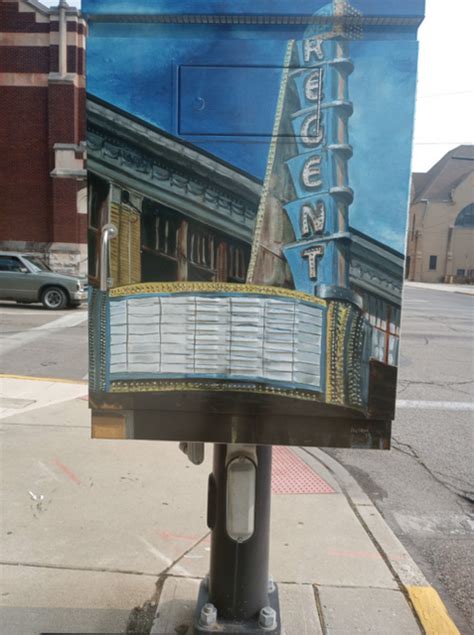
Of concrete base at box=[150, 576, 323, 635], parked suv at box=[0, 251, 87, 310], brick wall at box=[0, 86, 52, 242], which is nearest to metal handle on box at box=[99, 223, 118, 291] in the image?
concrete base at box=[150, 576, 323, 635]

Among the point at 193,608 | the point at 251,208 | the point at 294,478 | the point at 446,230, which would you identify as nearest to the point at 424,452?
the point at 294,478

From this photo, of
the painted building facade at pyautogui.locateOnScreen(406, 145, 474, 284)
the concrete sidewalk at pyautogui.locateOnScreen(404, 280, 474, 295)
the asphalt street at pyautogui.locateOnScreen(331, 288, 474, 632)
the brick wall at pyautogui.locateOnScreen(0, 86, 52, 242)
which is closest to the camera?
the asphalt street at pyautogui.locateOnScreen(331, 288, 474, 632)

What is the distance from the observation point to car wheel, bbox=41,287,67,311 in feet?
50.2

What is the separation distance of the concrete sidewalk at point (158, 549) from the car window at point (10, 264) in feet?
38.2

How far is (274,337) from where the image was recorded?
5.97 ft

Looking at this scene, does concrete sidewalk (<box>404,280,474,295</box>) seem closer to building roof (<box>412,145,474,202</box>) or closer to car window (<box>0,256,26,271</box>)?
building roof (<box>412,145,474,202</box>)

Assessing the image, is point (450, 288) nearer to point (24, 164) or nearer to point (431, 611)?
point (24, 164)

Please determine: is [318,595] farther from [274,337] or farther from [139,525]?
[274,337]

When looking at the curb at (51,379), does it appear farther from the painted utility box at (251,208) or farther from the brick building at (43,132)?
the brick building at (43,132)

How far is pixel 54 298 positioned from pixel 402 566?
1374cm

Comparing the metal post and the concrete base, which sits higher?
the metal post

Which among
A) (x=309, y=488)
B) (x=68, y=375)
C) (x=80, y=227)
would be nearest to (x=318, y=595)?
(x=309, y=488)

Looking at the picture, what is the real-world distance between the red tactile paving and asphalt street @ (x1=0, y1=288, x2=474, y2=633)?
15.7 inches

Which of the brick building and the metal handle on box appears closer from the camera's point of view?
the metal handle on box
